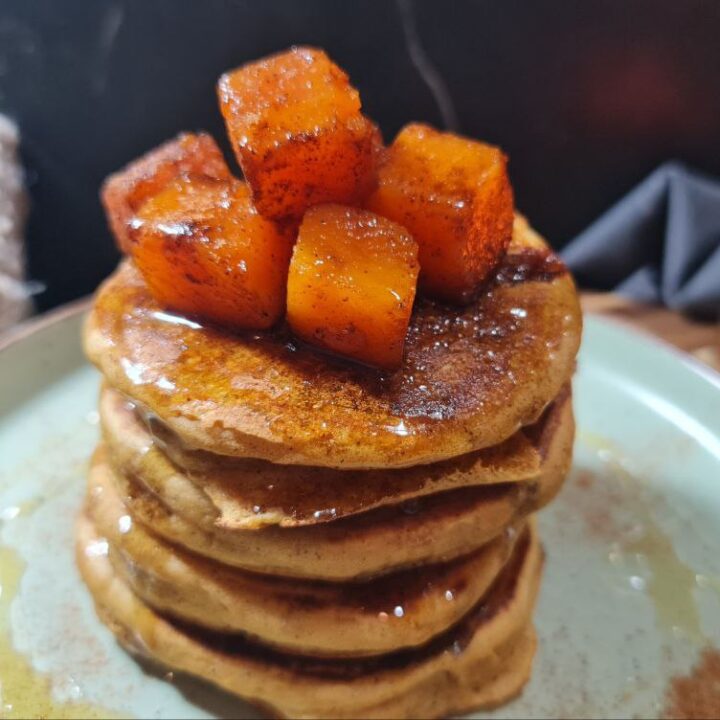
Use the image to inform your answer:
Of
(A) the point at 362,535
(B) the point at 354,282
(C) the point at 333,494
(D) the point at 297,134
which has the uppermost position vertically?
(D) the point at 297,134

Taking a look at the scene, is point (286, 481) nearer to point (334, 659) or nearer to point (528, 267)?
point (334, 659)

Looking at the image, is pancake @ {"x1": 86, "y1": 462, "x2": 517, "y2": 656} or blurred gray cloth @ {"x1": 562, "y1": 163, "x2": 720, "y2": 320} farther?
blurred gray cloth @ {"x1": 562, "y1": 163, "x2": 720, "y2": 320}

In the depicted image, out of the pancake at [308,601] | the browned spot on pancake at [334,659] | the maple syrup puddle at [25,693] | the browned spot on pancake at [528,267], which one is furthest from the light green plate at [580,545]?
the browned spot on pancake at [528,267]

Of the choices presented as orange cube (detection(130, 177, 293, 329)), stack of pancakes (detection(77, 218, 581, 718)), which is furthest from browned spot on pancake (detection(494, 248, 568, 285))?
orange cube (detection(130, 177, 293, 329))

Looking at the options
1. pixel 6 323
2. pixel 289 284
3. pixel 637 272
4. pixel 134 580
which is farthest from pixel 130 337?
pixel 637 272

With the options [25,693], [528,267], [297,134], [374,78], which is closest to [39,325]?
[25,693]

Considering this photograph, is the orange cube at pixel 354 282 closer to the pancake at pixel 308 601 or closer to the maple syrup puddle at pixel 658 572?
the pancake at pixel 308 601

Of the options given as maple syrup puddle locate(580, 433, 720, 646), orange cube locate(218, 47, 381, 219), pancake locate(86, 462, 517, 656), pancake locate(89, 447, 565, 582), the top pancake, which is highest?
orange cube locate(218, 47, 381, 219)

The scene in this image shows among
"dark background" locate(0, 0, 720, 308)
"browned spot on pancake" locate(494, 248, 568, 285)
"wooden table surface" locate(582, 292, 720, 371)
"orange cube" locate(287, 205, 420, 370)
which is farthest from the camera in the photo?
"dark background" locate(0, 0, 720, 308)

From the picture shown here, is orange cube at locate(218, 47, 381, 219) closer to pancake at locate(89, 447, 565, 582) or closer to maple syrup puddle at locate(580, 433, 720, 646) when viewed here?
pancake at locate(89, 447, 565, 582)
